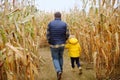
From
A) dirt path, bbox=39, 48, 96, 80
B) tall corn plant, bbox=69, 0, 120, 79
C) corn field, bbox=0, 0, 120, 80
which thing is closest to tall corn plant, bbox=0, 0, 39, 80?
corn field, bbox=0, 0, 120, 80

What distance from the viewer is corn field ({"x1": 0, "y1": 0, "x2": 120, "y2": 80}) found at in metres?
3.92

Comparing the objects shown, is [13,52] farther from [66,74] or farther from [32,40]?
[66,74]

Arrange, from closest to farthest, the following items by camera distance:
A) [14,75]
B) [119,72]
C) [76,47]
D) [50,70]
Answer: [14,75] < [119,72] < [76,47] < [50,70]

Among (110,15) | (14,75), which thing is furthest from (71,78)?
(14,75)

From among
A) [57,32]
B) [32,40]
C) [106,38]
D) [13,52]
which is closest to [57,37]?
[57,32]

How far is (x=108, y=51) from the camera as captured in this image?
555 centimetres

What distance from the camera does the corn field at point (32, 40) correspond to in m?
3.92

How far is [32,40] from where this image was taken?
20.1 ft

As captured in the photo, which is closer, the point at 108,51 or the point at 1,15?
the point at 1,15

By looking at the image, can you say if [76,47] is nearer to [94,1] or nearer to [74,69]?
[74,69]

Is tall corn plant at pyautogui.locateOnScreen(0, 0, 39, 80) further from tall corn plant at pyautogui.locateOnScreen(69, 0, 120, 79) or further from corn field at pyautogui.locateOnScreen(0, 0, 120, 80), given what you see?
tall corn plant at pyautogui.locateOnScreen(69, 0, 120, 79)

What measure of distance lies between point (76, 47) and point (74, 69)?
0.59 m

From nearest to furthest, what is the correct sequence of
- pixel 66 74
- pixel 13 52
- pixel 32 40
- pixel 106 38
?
pixel 13 52 < pixel 106 38 < pixel 32 40 < pixel 66 74

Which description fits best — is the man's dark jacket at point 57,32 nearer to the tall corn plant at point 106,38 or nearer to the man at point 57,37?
the man at point 57,37
